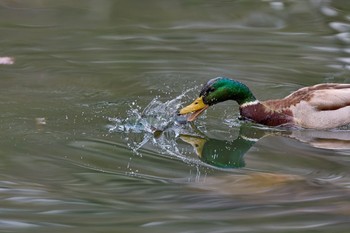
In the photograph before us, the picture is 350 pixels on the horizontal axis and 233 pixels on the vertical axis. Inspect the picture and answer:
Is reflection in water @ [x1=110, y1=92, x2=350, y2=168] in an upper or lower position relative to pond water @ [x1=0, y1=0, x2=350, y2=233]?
lower

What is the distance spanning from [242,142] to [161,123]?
74 centimetres

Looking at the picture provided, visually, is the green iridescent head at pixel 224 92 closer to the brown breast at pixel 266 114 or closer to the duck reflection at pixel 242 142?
the brown breast at pixel 266 114

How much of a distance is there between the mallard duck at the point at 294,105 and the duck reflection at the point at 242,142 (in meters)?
0.11

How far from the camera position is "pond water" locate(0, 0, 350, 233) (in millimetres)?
5957

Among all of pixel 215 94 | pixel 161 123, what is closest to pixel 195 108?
pixel 215 94

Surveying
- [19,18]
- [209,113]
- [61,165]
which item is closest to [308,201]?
[61,165]

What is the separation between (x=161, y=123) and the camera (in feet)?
27.1

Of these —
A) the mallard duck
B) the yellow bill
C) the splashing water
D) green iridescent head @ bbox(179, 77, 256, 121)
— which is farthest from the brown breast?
the splashing water

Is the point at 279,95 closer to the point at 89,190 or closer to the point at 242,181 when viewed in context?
the point at 242,181

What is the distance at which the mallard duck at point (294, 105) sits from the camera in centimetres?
829

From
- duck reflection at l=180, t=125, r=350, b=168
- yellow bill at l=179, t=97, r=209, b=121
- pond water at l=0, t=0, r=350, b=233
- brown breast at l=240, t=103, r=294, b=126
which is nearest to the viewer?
pond water at l=0, t=0, r=350, b=233

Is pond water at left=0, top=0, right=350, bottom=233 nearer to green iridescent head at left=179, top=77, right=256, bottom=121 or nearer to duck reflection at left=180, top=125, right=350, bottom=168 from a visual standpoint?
duck reflection at left=180, top=125, right=350, bottom=168

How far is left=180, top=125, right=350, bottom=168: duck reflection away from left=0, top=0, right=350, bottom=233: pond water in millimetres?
17

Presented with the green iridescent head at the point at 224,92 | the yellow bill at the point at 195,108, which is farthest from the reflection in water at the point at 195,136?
the green iridescent head at the point at 224,92
